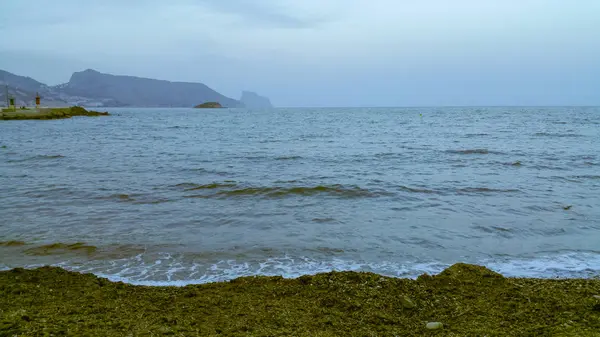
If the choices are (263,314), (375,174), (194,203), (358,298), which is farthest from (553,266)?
(375,174)

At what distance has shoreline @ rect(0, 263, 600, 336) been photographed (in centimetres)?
389


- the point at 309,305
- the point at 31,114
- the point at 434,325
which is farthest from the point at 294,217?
the point at 31,114

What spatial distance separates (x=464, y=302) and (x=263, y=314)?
223 centimetres

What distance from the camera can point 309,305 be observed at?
179 inches

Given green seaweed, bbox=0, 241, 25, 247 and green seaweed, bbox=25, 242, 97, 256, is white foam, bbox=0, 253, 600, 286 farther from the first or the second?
green seaweed, bbox=0, 241, 25, 247

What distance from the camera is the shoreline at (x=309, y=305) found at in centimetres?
389

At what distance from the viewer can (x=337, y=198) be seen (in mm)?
11719

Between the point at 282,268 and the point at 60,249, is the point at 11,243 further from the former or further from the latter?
the point at 282,268

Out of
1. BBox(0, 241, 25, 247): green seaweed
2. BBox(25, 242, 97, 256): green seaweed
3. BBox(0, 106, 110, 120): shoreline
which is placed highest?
Result: BBox(0, 106, 110, 120): shoreline

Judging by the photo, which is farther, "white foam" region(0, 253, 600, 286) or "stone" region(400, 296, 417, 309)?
"white foam" region(0, 253, 600, 286)

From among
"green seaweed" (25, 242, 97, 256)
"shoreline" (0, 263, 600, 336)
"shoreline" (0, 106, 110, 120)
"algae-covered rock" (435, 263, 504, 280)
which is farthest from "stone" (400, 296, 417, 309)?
"shoreline" (0, 106, 110, 120)

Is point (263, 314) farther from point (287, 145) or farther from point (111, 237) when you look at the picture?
point (287, 145)

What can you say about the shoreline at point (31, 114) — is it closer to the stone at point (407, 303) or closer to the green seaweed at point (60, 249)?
the green seaweed at point (60, 249)

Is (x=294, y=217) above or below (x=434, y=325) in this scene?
below
